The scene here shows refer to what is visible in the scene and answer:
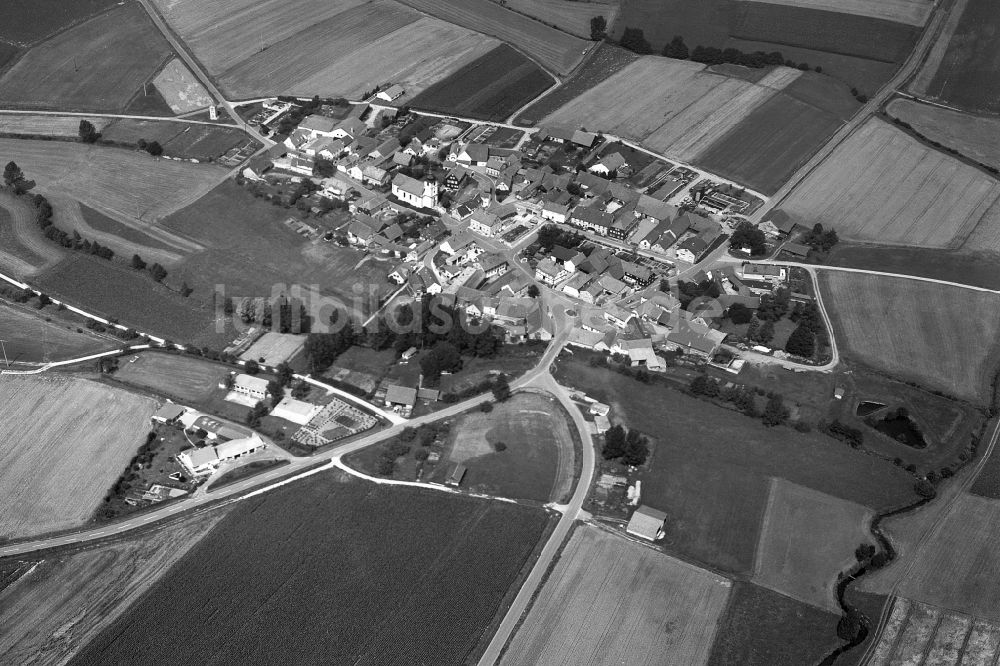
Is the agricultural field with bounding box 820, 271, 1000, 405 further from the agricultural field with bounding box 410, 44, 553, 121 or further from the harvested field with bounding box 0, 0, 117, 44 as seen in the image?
the harvested field with bounding box 0, 0, 117, 44

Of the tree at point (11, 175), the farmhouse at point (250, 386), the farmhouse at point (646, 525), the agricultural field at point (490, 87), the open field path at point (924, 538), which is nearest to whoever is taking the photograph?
the open field path at point (924, 538)

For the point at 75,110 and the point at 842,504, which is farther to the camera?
the point at 75,110

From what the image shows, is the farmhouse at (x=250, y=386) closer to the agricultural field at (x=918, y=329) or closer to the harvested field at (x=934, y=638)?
the harvested field at (x=934, y=638)

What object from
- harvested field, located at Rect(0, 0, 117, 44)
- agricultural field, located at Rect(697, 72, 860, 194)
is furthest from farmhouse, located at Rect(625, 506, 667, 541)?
harvested field, located at Rect(0, 0, 117, 44)

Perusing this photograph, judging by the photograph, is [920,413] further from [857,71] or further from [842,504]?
[857,71]

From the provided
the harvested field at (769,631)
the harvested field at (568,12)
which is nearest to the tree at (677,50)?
the harvested field at (568,12)

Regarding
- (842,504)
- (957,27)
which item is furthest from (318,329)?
(957,27)

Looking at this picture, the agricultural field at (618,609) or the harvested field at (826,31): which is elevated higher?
the harvested field at (826,31)

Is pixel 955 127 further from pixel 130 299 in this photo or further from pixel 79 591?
pixel 79 591
